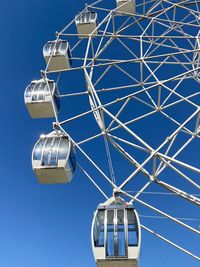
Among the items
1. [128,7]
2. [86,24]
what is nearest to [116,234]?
[86,24]

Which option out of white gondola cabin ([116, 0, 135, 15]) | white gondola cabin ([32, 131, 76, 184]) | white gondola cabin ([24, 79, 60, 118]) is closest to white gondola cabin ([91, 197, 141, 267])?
white gondola cabin ([32, 131, 76, 184])

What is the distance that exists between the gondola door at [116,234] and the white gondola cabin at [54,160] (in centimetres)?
230

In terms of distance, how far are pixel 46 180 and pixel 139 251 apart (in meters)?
3.75

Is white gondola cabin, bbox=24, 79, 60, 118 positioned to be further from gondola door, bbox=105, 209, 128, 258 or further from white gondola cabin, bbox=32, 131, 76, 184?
gondola door, bbox=105, 209, 128, 258

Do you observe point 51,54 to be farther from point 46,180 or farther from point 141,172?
point 141,172

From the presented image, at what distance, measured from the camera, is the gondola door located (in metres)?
7.57

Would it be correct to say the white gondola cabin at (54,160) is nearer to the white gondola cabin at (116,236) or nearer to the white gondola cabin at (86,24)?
the white gondola cabin at (116,236)

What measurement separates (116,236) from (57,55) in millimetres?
9498

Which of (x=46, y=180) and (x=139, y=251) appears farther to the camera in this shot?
(x=46, y=180)

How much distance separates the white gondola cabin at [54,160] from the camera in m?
9.94

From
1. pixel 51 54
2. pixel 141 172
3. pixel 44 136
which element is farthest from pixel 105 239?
pixel 51 54

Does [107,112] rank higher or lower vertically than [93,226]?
higher

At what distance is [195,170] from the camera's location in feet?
25.0

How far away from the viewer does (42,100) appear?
12547mm
